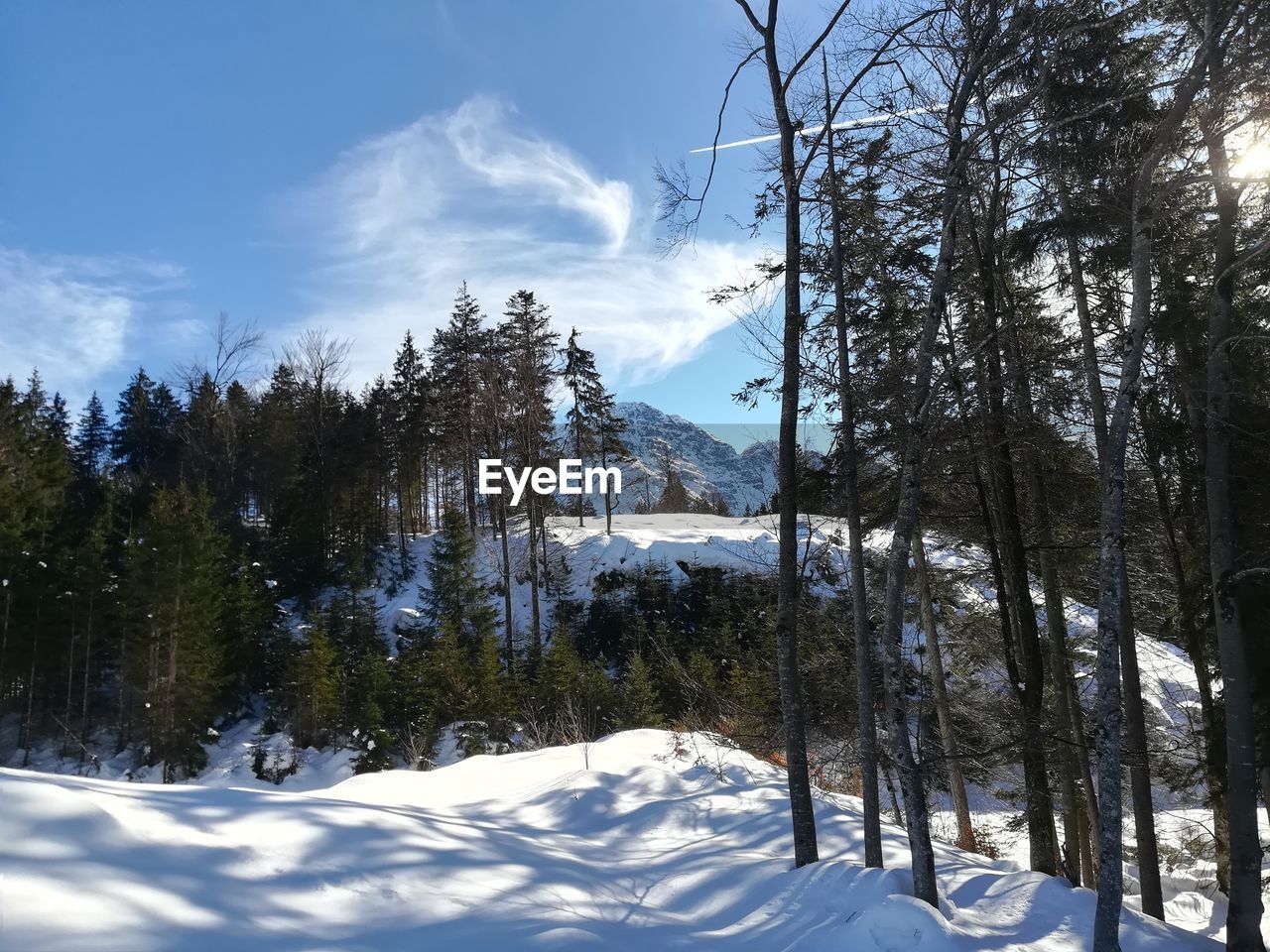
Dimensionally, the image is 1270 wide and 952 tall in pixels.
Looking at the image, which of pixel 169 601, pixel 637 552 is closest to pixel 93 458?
pixel 169 601

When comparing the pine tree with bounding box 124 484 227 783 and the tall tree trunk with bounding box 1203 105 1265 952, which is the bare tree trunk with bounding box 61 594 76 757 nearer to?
the pine tree with bounding box 124 484 227 783

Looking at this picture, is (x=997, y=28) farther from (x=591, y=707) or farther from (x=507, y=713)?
(x=507, y=713)

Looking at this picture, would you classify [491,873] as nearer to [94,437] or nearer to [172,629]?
[172,629]

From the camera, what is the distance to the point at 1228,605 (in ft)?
18.7

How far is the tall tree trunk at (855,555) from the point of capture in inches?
245

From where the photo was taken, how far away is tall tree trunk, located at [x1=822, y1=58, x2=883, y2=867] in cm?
623

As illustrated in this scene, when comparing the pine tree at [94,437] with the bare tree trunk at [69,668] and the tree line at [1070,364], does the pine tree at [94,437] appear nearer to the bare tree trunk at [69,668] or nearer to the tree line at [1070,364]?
the bare tree trunk at [69,668]

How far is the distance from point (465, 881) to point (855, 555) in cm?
470

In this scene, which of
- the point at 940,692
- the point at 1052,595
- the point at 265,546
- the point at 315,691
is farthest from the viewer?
the point at 265,546

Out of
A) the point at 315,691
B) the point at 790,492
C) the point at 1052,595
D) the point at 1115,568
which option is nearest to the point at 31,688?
the point at 315,691

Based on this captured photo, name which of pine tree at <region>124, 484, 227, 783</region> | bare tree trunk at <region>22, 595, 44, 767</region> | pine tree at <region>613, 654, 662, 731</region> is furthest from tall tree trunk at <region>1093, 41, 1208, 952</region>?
bare tree trunk at <region>22, 595, 44, 767</region>

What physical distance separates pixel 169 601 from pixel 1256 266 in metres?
22.7

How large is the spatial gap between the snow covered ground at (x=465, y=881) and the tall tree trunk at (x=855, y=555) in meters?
0.84

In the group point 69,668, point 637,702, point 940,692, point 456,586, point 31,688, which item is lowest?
point 637,702
